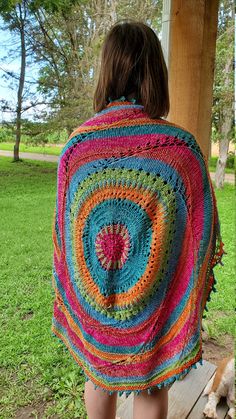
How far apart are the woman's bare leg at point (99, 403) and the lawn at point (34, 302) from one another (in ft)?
1.81

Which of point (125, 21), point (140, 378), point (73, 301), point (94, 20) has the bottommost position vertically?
point (140, 378)

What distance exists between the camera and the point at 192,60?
1229mm

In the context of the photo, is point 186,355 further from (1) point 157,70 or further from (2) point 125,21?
(2) point 125,21

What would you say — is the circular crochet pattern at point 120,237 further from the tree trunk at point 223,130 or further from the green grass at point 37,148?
the tree trunk at point 223,130

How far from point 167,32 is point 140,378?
1063 mm

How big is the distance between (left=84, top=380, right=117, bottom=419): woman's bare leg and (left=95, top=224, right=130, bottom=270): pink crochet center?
1.15 feet

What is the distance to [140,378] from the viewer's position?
933 mm

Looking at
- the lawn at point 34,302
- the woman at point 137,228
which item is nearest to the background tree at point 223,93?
the lawn at point 34,302

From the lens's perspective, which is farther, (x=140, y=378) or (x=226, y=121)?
(x=226, y=121)

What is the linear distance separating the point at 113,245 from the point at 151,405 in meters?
0.41

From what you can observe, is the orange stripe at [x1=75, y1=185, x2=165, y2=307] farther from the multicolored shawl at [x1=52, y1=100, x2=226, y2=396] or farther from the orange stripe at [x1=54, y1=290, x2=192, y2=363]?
the orange stripe at [x1=54, y1=290, x2=192, y2=363]

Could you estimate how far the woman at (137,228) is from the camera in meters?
0.83

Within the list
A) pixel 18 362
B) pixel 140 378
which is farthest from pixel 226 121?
pixel 140 378

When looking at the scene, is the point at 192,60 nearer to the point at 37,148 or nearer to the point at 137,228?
the point at 137,228
